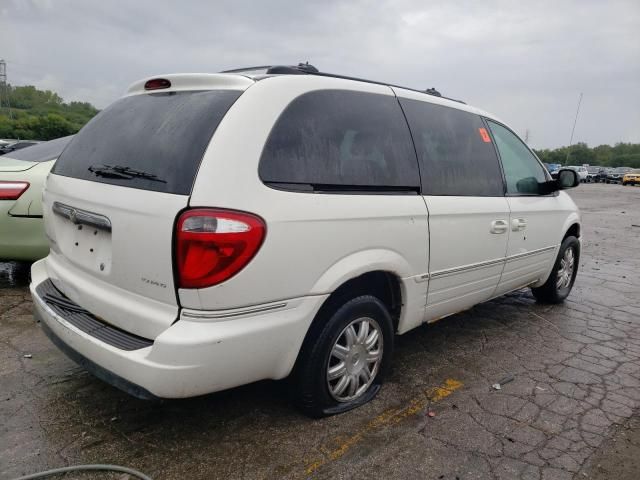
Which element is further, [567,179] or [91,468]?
[567,179]

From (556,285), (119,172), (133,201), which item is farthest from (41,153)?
(556,285)

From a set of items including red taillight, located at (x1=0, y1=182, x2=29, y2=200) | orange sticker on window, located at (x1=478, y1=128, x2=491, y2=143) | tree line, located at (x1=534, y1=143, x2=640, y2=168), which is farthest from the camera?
tree line, located at (x1=534, y1=143, x2=640, y2=168)

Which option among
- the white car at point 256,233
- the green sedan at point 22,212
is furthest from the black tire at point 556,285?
the green sedan at point 22,212

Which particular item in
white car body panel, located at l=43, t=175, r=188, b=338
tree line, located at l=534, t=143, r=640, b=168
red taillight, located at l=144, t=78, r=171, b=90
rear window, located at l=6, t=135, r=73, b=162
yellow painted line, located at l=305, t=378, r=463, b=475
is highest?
tree line, located at l=534, t=143, r=640, b=168

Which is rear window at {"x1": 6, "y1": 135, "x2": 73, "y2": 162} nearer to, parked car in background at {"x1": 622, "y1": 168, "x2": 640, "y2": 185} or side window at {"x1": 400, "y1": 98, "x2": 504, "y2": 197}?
side window at {"x1": 400, "y1": 98, "x2": 504, "y2": 197}

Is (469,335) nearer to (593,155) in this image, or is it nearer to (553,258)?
(553,258)

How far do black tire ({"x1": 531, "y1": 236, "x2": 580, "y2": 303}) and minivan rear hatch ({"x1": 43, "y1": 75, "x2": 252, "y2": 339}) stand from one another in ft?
12.5

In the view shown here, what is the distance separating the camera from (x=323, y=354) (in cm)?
244

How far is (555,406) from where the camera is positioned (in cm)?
294

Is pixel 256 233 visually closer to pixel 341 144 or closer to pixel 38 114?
pixel 341 144

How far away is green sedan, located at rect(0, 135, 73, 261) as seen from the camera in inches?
164

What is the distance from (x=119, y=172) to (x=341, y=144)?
109 centimetres

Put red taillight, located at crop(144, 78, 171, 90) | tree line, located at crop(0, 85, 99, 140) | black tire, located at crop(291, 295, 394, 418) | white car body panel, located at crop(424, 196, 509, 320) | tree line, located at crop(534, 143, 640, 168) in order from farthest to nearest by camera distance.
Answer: tree line, located at crop(534, 143, 640, 168), tree line, located at crop(0, 85, 99, 140), white car body panel, located at crop(424, 196, 509, 320), red taillight, located at crop(144, 78, 171, 90), black tire, located at crop(291, 295, 394, 418)

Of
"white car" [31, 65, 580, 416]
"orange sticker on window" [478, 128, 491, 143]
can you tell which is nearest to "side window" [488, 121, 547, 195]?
"orange sticker on window" [478, 128, 491, 143]
